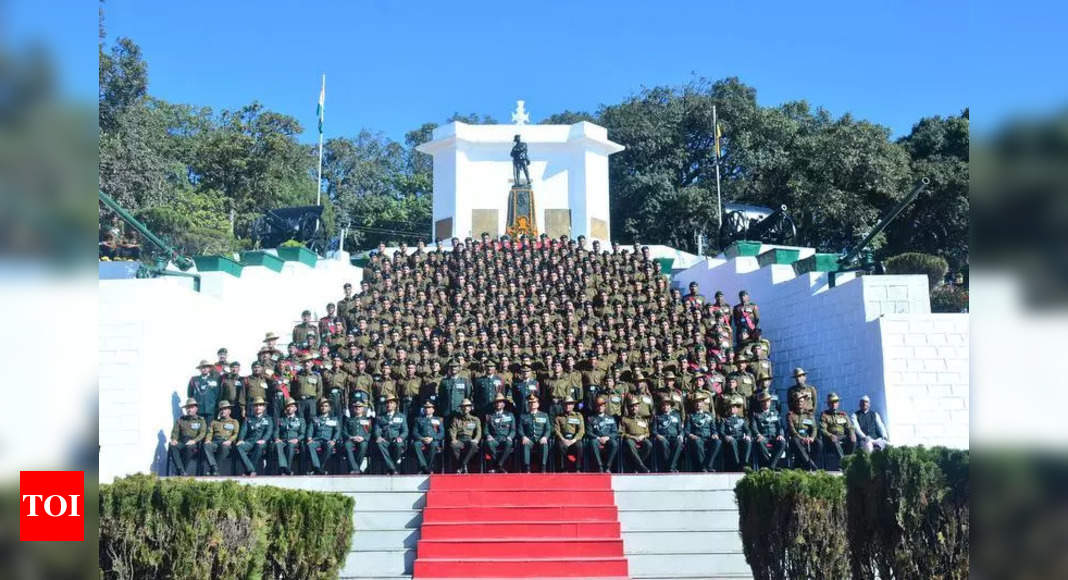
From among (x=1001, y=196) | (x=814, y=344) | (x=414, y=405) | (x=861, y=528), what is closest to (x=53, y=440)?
(x=1001, y=196)

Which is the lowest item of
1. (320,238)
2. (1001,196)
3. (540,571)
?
(540,571)

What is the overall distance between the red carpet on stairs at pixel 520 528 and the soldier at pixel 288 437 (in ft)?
6.80

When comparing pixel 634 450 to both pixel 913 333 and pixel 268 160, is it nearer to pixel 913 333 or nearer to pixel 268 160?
pixel 913 333

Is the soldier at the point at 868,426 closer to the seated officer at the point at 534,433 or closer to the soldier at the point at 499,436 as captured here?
the seated officer at the point at 534,433

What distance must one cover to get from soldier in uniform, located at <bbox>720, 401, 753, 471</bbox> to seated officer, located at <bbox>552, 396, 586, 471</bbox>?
1775 mm

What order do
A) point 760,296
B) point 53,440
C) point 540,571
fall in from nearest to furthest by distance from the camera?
point 53,440 → point 540,571 → point 760,296

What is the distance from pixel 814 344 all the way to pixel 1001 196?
13.9 metres

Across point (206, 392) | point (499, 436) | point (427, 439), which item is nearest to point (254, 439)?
point (206, 392)

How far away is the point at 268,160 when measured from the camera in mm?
40438

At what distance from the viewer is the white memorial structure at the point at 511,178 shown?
27.2 meters

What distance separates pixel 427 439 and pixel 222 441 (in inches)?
99.8

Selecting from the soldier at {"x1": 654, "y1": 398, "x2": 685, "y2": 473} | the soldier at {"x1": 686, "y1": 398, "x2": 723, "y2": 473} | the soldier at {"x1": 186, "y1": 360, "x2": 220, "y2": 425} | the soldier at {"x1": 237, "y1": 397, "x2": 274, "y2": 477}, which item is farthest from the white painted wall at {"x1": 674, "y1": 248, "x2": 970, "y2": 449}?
the soldier at {"x1": 186, "y1": 360, "x2": 220, "y2": 425}

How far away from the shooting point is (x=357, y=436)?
41.6 ft

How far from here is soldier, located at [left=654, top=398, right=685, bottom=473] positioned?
12.7 m
